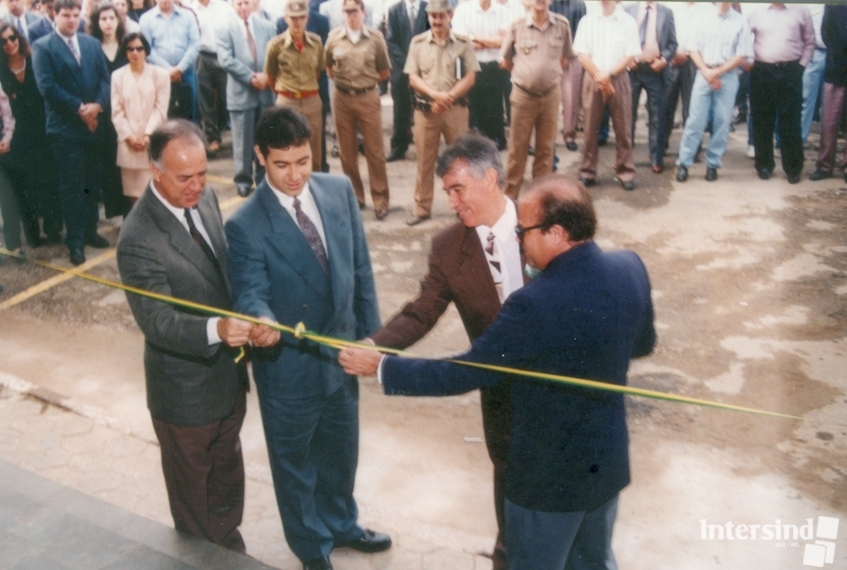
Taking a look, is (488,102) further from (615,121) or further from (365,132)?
(365,132)

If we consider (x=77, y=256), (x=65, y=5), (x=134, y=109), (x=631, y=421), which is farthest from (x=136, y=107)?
(x=631, y=421)

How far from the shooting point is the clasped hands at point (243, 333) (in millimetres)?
2559

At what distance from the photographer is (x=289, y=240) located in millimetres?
2693

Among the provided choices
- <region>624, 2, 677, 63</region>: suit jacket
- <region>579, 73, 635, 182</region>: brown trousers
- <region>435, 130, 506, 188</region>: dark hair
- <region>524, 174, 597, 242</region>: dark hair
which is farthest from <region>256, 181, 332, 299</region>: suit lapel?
<region>624, 2, 677, 63</region>: suit jacket

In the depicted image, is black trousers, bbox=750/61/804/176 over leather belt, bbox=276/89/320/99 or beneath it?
beneath

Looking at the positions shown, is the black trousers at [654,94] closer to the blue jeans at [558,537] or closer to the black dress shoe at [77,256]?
the black dress shoe at [77,256]

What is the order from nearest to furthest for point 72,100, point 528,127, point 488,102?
point 72,100
point 528,127
point 488,102

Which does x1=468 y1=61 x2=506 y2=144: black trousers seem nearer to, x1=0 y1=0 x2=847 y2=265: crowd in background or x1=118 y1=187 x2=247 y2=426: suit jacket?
x1=0 y1=0 x2=847 y2=265: crowd in background

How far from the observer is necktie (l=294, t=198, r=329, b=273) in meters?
2.73

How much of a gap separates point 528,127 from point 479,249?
3972 mm

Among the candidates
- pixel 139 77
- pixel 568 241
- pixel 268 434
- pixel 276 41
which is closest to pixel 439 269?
pixel 568 241

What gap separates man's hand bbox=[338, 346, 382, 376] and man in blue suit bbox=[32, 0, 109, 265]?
3672 mm

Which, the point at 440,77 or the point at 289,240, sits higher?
the point at 289,240

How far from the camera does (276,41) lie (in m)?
6.15
